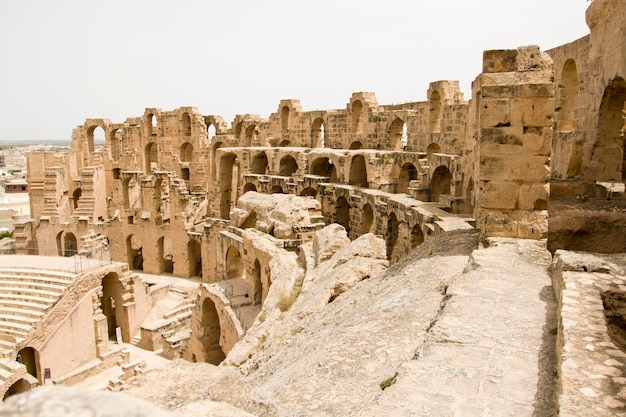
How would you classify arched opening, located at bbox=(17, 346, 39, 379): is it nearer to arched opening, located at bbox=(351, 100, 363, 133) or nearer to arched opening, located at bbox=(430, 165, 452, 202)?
arched opening, located at bbox=(430, 165, 452, 202)

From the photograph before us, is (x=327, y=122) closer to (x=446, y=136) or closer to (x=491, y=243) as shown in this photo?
(x=446, y=136)

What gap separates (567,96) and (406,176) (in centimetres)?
676

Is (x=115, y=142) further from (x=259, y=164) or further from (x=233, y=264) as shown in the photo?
(x=233, y=264)

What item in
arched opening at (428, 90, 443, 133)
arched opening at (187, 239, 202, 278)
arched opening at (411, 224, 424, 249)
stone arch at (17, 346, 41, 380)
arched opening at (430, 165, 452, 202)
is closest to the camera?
arched opening at (411, 224, 424, 249)

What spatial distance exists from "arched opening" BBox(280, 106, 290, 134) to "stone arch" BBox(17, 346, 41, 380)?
16047 mm

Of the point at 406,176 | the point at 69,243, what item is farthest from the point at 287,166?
the point at 69,243

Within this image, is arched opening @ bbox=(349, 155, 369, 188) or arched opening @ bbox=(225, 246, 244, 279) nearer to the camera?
arched opening @ bbox=(225, 246, 244, 279)

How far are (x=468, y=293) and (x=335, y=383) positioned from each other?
1.66 m

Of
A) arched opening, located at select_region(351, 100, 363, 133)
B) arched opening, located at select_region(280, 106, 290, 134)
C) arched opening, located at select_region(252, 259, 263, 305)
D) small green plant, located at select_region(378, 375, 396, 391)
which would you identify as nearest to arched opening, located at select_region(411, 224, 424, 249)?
arched opening, located at select_region(252, 259, 263, 305)

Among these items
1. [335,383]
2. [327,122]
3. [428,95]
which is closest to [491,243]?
[335,383]

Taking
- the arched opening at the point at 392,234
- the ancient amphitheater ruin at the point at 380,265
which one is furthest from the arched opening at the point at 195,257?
the arched opening at the point at 392,234

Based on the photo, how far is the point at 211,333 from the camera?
15492 millimetres

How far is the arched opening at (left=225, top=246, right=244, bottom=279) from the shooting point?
61.1 ft

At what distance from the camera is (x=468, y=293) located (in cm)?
489
